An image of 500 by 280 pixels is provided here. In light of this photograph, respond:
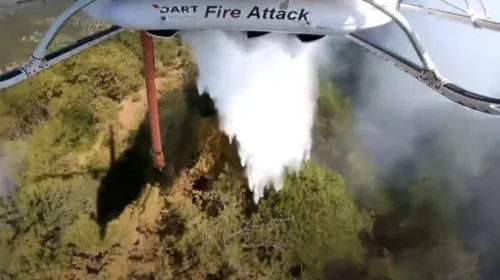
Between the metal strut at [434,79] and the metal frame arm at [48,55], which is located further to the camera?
the metal frame arm at [48,55]

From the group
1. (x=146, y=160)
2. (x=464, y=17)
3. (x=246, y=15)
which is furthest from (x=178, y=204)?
(x=464, y=17)

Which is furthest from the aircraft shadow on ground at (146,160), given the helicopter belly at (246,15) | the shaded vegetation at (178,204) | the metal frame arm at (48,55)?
the helicopter belly at (246,15)

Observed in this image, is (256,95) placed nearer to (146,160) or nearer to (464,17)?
(146,160)

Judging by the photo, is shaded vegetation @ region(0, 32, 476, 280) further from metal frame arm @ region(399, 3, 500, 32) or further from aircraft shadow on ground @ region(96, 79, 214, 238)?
metal frame arm @ region(399, 3, 500, 32)

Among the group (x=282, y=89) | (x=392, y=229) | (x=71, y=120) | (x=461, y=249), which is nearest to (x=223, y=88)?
(x=282, y=89)

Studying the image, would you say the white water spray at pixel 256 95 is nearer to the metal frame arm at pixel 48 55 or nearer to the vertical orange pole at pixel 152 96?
the vertical orange pole at pixel 152 96

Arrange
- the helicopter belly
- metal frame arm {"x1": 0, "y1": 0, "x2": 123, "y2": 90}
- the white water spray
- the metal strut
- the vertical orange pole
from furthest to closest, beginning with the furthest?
the white water spray < the vertical orange pole < metal frame arm {"x1": 0, "y1": 0, "x2": 123, "y2": 90} < the helicopter belly < the metal strut

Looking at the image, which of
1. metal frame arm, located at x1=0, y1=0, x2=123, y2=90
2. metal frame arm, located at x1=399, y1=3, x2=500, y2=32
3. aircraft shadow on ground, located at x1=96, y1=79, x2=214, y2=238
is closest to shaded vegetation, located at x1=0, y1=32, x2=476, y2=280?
aircraft shadow on ground, located at x1=96, y1=79, x2=214, y2=238
